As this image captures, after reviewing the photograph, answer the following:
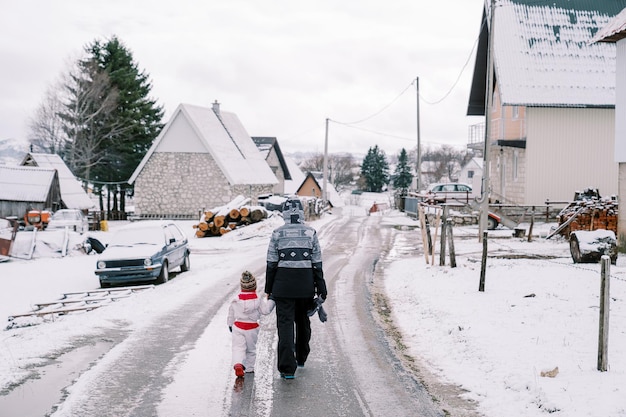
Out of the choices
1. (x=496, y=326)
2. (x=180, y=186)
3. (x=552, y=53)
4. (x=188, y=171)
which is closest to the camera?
(x=496, y=326)

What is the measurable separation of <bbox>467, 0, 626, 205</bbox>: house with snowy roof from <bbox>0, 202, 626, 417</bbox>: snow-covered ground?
1407 centimetres

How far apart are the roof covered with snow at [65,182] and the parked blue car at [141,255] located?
29.3 metres

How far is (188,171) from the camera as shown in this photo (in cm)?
4328

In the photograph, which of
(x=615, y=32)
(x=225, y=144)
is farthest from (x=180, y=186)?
Result: (x=615, y=32)

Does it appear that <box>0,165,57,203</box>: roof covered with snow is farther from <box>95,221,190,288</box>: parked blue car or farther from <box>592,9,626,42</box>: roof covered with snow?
<box>592,9,626,42</box>: roof covered with snow

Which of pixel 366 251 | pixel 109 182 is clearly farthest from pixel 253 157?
pixel 366 251

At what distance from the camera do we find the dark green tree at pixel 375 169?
352 feet

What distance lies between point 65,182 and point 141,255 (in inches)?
1259

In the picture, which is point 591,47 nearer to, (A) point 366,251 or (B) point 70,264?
(A) point 366,251

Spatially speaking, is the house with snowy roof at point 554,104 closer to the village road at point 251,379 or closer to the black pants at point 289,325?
the village road at point 251,379

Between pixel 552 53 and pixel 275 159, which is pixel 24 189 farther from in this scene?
pixel 552 53

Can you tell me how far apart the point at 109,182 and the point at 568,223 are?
131ft

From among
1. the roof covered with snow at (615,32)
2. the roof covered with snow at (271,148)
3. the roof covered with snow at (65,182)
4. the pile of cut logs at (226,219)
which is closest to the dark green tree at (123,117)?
the roof covered with snow at (65,182)

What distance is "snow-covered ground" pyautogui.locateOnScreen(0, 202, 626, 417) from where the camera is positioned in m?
6.44
